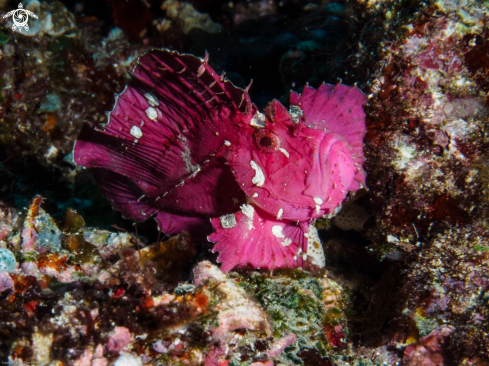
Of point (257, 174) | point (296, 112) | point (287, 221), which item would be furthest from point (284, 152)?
point (287, 221)

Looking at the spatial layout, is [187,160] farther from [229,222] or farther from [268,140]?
[268,140]

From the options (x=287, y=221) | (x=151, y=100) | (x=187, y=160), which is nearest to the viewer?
(x=151, y=100)

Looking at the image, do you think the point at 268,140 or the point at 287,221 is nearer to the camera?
the point at 268,140

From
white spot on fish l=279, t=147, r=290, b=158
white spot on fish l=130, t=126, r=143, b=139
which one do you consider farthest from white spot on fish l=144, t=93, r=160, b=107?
white spot on fish l=279, t=147, r=290, b=158

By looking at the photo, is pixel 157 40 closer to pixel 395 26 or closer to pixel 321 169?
pixel 395 26

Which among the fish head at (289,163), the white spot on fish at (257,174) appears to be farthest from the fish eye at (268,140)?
the white spot on fish at (257,174)

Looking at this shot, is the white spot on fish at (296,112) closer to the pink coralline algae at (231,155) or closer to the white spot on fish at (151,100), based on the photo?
the pink coralline algae at (231,155)

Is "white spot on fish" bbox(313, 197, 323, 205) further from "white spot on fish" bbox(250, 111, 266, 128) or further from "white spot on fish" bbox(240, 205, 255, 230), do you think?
"white spot on fish" bbox(250, 111, 266, 128)
